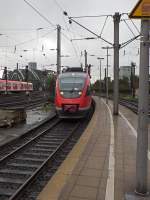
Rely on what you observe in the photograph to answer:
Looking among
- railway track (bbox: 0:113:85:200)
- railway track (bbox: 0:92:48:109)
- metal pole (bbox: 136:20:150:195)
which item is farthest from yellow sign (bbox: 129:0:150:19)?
railway track (bbox: 0:92:48:109)

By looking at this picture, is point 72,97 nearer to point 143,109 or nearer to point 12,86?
point 143,109

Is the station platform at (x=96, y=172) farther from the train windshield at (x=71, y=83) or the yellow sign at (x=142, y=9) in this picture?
the train windshield at (x=71, y=83)

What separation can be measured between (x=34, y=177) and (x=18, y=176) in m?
0.59

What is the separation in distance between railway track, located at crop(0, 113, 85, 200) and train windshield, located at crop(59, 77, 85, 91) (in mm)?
4608

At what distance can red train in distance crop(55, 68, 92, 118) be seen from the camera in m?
20.6

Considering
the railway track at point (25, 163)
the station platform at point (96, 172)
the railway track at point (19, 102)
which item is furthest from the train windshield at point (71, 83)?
the railway track at point (19, 102)

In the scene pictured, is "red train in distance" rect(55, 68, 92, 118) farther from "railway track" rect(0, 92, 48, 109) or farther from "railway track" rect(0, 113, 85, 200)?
"railway track" rect(0, 92, 48, 109)

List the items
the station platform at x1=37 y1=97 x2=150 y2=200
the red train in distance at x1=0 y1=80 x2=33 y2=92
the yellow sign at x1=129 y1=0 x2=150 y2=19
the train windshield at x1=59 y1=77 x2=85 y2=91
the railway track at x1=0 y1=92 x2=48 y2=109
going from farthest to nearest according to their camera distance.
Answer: the red train in distance at x1=0 y1=80 x2=33 y2=92 < the railway track at x1=0 y1=92 x2=48 y2=109 < the train windshield at x1=59 y1=77 x2=85 y2=91 < the station platform at x1=37 y1=97 x2=150 y2=200 < the yellow sign at x1=129 y1=0 x2=150 y2=19

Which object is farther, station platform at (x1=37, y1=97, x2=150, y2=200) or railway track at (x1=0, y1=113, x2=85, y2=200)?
railway track at (x1=0, y1=113, x2=85, y2=200)

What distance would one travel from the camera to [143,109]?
6680 millimetres

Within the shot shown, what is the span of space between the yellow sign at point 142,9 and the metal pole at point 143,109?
175 mm

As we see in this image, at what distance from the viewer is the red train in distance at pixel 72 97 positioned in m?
20.6

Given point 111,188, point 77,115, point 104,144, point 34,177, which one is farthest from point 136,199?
point 77,115

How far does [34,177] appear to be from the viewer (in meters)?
9.07
